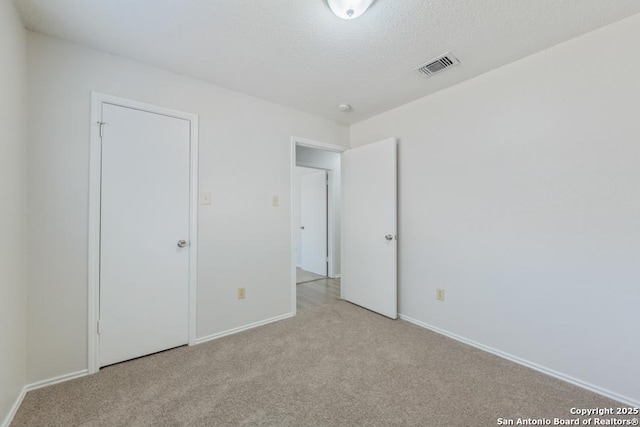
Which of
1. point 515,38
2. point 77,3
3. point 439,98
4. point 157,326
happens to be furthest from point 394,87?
point 157,326

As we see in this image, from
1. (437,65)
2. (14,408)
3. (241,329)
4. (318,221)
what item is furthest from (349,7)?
(318,221)

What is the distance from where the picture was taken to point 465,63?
2.11 m

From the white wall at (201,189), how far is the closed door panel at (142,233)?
129 millimetres

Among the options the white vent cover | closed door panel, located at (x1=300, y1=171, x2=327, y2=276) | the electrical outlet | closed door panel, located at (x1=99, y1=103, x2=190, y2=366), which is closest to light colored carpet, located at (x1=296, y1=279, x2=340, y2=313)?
closed door panel, located at (x1=300, y1=171, x2=327, y2=276)

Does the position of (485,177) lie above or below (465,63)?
below

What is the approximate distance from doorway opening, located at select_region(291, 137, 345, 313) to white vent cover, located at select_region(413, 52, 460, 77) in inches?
84.5

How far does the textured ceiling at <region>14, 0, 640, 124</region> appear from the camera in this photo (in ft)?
5.09

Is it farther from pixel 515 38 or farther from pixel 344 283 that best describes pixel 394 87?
pixel 344 283

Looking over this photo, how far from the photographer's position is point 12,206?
151cm

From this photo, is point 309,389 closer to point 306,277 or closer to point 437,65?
point 437,65

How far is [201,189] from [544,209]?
2.74m

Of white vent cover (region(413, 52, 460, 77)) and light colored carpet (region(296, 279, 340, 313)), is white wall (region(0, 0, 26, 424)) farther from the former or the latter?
white vent cover (region(413, 52, 460, 77))

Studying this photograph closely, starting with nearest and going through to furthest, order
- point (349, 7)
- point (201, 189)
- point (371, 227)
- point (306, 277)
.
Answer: point (349, 7) → point (201, 189) → point (371, 227) → point (306, 277)

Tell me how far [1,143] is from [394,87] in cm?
274
